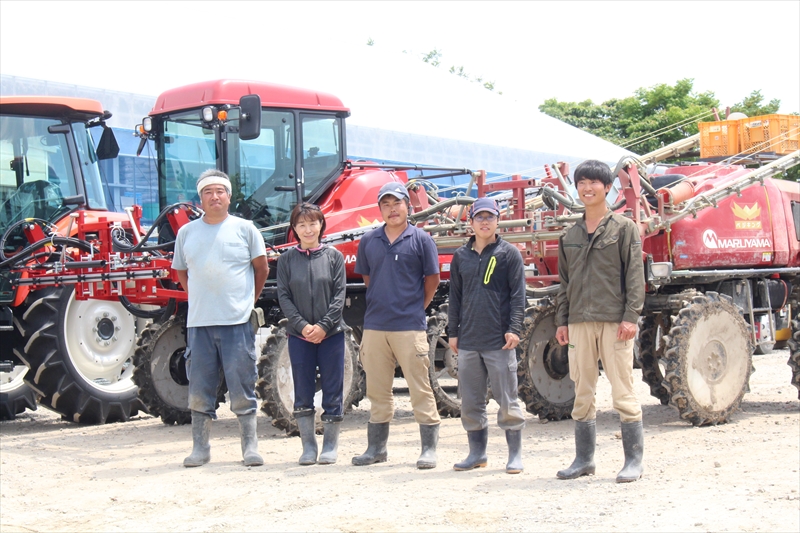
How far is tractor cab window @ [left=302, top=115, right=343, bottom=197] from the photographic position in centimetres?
993

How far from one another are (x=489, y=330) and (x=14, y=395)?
21.1 ft

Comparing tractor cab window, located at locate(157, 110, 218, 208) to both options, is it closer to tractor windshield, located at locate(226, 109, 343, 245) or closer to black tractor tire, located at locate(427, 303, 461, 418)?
tractor windshield, located at locate(226, 109, 343, 245)

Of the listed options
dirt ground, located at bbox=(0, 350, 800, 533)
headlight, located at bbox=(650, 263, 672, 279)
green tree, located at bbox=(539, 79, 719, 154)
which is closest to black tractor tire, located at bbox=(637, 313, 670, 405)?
dirt ground, located at bbox=(0, 350, 800, 533)

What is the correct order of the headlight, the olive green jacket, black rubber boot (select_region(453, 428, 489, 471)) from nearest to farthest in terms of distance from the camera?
the olive green jacket
black rubber boot (select_region(453, 428, 489, 471))
the headlight

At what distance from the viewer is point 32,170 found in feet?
34.0

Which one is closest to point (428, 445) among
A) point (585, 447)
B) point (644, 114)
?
point (585, 447)

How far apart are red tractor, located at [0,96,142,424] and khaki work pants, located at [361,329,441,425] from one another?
12.1ft

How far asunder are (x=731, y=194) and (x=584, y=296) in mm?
3920

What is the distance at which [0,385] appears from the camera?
10969mm

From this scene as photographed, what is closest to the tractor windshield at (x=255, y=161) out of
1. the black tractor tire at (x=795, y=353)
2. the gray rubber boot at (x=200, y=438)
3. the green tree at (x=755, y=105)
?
the gray rubber boot at (x=200, y=438)

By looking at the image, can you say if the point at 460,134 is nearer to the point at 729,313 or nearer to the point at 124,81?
the point at 124,81

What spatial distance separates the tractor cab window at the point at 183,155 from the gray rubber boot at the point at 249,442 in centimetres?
308

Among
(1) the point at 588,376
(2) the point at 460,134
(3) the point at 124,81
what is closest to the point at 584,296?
(1) the point at 588,376

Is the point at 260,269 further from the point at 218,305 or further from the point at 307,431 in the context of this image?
the point at 307,431
